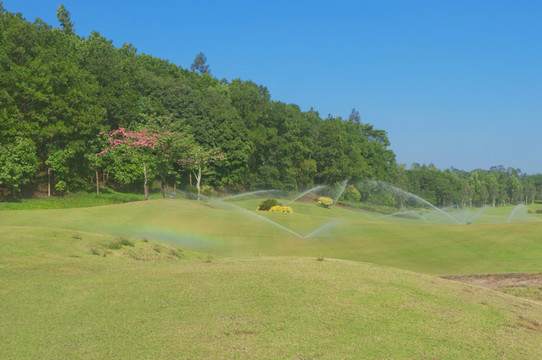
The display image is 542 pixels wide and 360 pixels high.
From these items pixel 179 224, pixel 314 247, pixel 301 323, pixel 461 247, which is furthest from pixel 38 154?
pixel 301 323

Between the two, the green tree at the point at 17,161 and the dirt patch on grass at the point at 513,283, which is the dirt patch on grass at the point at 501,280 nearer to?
the dirt patch on grass at the point at 513,283

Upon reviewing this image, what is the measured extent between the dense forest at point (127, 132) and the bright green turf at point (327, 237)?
1697 centimetres

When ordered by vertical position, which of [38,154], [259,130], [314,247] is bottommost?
[314,247]

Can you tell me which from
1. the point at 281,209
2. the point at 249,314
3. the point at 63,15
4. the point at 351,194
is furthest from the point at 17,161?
the point at 63,15

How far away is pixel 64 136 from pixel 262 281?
4662cm

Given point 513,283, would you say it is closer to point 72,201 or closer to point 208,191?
point 72,201

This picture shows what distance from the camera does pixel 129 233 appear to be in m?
28.4

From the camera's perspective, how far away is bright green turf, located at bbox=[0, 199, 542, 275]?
25.1 meters

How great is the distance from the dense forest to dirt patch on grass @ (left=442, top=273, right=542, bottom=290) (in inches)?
1535

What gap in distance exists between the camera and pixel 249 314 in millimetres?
9750

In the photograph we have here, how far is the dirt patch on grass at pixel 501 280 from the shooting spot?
18953mm

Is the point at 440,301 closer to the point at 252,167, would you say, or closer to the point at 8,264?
the point at 8,264

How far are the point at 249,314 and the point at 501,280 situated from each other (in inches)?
608

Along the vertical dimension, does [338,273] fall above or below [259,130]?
below
